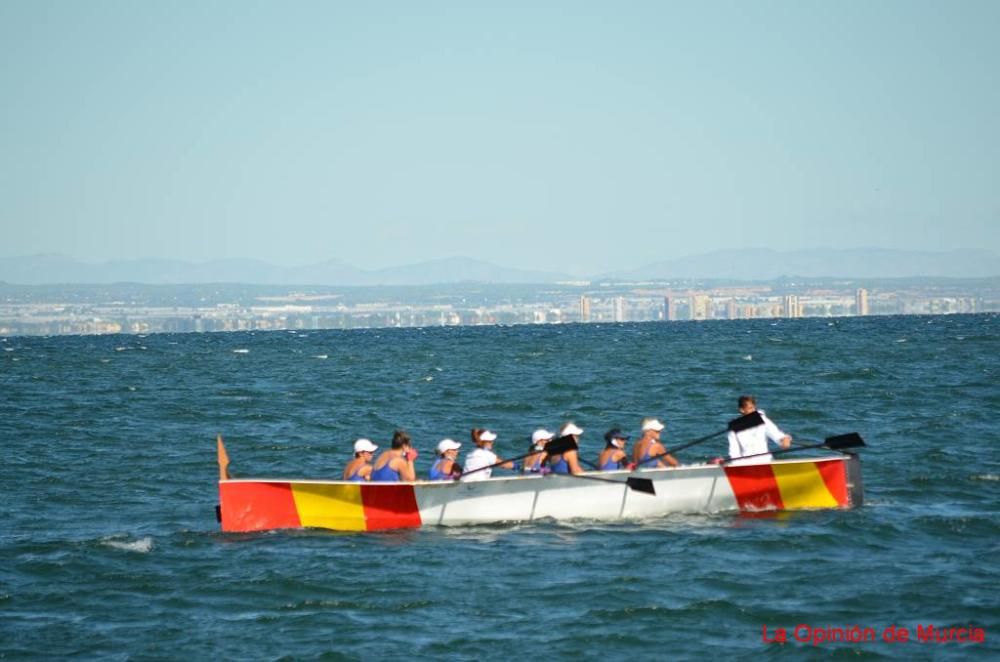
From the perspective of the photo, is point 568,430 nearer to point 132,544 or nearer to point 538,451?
point 538,451

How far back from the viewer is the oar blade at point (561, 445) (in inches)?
785

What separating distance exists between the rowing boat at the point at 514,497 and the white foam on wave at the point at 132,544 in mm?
1035

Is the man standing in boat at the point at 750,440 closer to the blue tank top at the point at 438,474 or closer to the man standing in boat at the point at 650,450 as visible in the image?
the man standing in boat at the point at 650,450

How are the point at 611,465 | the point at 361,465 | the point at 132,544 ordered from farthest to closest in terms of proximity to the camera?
the point at 611,465, the point at 361,465, the point at 132,544

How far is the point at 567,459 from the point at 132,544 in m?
5.98

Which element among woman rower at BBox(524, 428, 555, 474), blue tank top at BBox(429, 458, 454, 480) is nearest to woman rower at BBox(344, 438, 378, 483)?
blue tank top at BBox(429, 458, 454, 480)

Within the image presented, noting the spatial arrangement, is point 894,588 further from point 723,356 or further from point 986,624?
point 723,356

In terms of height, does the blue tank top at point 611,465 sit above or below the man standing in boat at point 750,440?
below

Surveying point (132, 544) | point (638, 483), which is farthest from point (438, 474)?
point (132, 544)

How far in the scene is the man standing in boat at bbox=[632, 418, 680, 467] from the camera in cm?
2070

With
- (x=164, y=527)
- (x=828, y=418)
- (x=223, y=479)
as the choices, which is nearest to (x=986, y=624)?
(x=223, y=479)

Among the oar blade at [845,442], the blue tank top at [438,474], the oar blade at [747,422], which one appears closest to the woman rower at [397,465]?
the blue tank top at [438,474]

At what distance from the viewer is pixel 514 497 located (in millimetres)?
20047

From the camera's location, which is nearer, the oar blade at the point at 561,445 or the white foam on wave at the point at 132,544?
the white foam on wave at the point at 132,544
